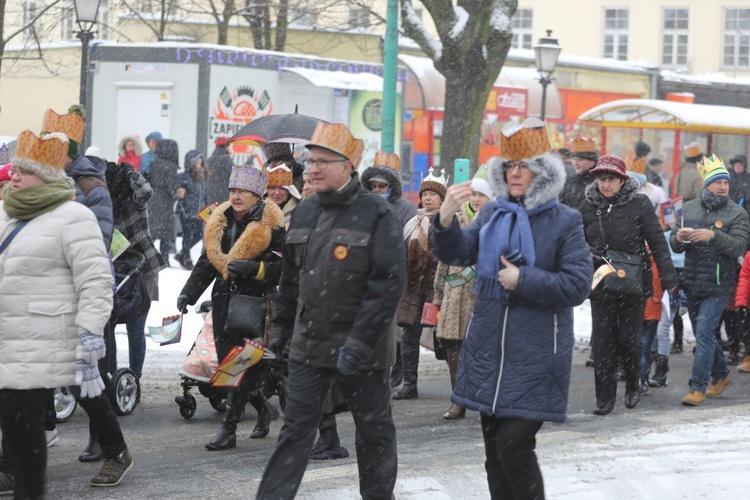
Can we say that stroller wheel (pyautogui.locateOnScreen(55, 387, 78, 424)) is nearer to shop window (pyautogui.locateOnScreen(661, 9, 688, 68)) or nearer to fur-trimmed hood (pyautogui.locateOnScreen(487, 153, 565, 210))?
fur-trimmed hood (pyautogui.locateOnScreen(487, 153, 565, 210))

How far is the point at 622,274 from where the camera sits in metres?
9.38

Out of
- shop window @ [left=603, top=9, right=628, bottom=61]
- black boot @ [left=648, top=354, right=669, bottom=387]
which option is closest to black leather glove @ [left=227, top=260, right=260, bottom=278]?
black boot @ [left=648, top=354, right=669, bottom=387]

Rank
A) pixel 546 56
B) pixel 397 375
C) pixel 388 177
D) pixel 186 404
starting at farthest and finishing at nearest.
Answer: pixel 546 56
pixel 397 375
pixel 388 177
pixel 186 404

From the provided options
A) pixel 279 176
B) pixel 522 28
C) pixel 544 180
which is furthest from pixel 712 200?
pixel 522 28

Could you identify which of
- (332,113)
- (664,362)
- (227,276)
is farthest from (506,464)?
(332,113)

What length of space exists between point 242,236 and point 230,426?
1209mm

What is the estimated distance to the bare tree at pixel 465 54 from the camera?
57.6 ft

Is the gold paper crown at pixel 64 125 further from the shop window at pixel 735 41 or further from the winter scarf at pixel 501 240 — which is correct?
the shop window at pixel 735 41

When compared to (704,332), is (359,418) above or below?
below

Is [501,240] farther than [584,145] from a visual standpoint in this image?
No

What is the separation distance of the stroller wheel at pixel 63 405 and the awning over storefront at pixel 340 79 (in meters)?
14.0

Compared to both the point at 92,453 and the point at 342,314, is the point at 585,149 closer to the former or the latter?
the point at 92,453

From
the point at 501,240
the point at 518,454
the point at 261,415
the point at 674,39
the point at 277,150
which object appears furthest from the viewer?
the point at 674,39

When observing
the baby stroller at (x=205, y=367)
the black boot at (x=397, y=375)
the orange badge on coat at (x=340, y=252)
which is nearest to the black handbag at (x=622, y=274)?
the black boot at (x=397, y=375)
